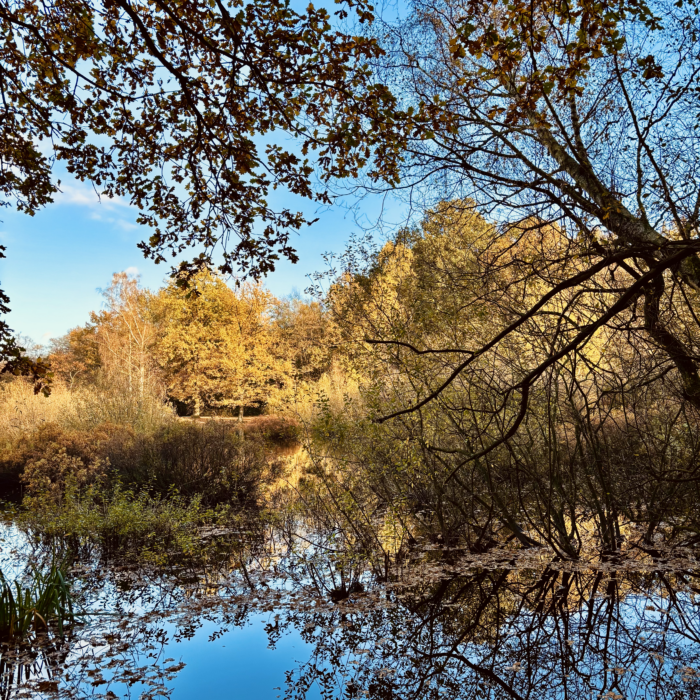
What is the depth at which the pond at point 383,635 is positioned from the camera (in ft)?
11.8

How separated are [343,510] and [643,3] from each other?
498 cm

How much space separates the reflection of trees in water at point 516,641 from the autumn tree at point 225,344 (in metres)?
16.3

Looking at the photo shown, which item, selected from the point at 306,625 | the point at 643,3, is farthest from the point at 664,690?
the point at 643,3

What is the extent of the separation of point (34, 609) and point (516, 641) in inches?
152

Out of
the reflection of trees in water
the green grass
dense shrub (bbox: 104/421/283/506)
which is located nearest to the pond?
the reflection of trees in water

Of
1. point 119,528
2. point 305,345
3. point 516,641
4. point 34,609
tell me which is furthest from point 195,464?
point 305,345

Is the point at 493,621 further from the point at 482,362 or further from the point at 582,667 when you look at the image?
the point at 482,362

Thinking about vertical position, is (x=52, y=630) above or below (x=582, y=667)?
above

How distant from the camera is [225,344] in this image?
20.9 metres

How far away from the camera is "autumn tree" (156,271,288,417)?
20.8 metres

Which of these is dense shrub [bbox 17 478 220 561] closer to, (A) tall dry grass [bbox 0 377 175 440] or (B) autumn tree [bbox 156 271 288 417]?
(A) tall dry grass [bbox 0 377 175 440]

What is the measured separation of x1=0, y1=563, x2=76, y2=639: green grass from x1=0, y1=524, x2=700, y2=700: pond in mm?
133

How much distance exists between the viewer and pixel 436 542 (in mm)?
6730

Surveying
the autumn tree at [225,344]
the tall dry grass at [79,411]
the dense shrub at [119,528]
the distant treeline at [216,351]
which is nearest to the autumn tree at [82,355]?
the distant treeline at [216,351]
